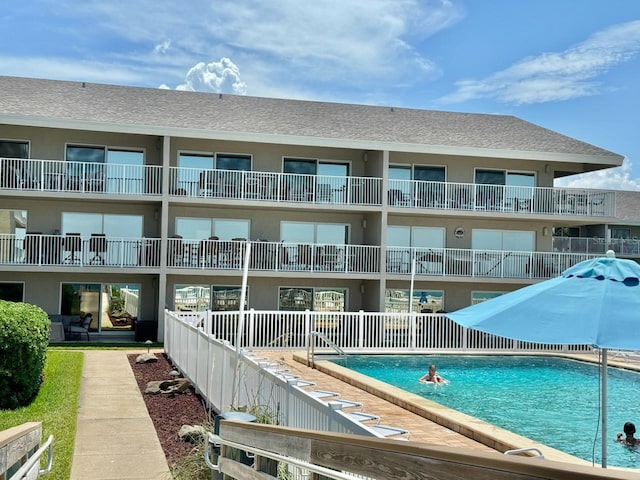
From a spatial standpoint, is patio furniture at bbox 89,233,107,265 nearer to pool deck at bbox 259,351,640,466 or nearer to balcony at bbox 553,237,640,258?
pool deck at bbox 259,351,640,466

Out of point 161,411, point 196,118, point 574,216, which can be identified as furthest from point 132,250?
point 574,216

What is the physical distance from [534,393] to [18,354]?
1090 centimetres

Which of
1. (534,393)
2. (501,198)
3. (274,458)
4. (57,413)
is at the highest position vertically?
(501,198)

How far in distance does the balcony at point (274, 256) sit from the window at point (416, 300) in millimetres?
2389

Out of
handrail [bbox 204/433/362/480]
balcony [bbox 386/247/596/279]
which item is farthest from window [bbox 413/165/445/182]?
handrail [bbox 204/433/362/480]

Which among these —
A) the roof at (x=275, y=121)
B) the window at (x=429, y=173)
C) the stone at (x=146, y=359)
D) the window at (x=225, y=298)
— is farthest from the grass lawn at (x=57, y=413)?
the window at (x=429, y=173)

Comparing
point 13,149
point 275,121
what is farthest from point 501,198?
point 13,149

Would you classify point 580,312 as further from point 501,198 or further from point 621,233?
point 621,233

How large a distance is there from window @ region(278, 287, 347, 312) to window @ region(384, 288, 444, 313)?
2.19m

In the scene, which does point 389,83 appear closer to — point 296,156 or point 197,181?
point 296,156

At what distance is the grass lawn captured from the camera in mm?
7772

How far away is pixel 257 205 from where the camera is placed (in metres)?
23.8

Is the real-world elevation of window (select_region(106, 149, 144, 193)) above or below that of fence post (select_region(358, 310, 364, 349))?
above

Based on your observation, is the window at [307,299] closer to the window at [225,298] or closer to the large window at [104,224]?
the window at [225,298]
